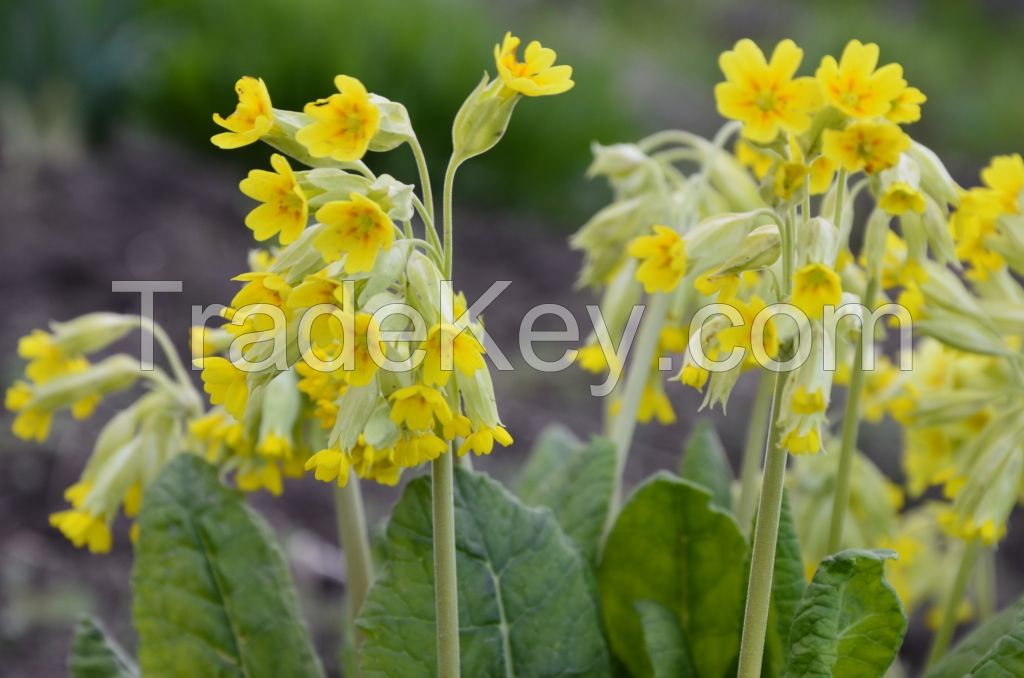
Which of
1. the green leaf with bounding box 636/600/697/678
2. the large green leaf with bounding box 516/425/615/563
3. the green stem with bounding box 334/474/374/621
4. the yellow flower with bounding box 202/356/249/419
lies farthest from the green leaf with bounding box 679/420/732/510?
the yellow flower with bounding box 202/356/249/419

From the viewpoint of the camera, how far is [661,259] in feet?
4.84

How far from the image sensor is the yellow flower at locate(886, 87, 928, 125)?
132 centimetres

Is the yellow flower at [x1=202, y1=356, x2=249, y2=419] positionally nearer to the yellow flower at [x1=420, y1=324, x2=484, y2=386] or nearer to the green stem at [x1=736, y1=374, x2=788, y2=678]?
the yellow flower at [x1=420, y1=324, x2=484, y2=386]

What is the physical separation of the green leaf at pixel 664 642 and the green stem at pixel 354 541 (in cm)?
42

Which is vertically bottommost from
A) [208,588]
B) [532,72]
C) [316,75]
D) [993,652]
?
[993,652]

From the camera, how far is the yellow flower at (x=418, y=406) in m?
1.31

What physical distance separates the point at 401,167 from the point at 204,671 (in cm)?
512

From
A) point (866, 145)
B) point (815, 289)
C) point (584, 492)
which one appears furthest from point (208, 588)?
point (866, 145)

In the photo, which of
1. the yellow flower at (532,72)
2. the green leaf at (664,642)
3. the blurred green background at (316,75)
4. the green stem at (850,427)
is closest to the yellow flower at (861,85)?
the yellow flower at (532,72)

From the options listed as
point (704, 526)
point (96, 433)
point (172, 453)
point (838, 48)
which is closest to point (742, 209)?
point (704, 526)

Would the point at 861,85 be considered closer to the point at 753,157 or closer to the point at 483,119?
the point at 483,119

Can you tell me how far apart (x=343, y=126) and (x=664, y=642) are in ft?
Answer: 2.92

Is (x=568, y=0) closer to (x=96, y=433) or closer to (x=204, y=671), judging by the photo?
(x=96, y=433)

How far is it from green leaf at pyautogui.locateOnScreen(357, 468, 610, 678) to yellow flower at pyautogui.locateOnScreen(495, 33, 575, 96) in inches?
21.9
